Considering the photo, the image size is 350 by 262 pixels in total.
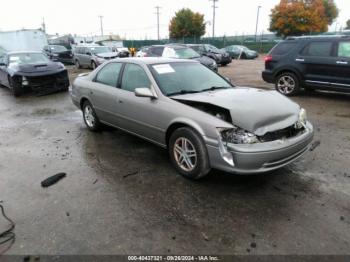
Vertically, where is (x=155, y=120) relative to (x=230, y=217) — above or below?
above

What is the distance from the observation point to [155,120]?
14.1 ft

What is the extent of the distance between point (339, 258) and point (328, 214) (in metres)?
0.68

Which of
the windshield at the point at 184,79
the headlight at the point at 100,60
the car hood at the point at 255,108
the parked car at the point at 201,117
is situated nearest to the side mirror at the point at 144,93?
the parked car at the point at 201,117

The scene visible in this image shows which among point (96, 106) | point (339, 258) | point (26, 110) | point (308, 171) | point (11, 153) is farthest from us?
point (26, 110)

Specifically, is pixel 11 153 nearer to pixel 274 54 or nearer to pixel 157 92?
pixel 157 92

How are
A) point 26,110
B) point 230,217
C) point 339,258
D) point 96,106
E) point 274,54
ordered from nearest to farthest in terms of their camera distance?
point 339,258
point 230,217
point 96,106
point 26,110
point 274,54

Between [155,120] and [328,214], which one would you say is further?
[155,120]

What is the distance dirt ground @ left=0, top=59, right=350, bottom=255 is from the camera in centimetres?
279

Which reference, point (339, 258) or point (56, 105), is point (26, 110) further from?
point (339, 258)

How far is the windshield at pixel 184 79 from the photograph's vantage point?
4434mm

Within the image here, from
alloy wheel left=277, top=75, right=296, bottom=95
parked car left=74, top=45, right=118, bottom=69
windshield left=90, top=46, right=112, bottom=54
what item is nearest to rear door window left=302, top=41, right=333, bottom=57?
alloy wheel left=277, top=75, right=296, bottom=95

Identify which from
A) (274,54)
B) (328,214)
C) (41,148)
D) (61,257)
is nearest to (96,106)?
(41,148)

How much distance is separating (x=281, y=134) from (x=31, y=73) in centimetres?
919

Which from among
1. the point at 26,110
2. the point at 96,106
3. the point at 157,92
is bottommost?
the point at 26,110
